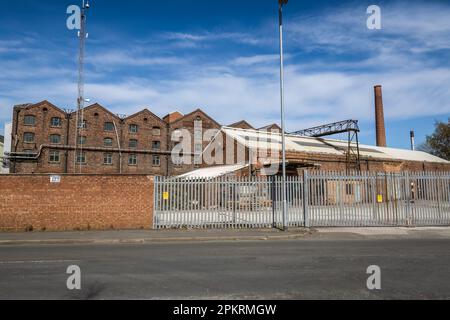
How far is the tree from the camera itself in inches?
1903

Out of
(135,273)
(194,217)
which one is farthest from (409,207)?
(135,273)

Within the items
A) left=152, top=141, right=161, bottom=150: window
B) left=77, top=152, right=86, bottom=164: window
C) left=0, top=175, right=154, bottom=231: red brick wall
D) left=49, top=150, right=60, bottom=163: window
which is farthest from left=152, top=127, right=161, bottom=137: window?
left=0, top=175, right=154, bottom=231: red brick wall

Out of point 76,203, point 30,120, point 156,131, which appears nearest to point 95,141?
point 30,120

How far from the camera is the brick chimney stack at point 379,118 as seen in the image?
50.7 m

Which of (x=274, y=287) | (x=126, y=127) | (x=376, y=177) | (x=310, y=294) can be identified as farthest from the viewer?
(x=126, y=127)

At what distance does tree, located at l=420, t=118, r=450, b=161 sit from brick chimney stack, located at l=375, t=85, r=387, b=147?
6.63 meters

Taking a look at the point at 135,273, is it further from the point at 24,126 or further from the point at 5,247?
the point at 24,126

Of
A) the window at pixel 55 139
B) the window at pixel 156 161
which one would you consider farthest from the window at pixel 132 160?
the window at pixel 55 139

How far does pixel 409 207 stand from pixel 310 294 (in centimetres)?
1315

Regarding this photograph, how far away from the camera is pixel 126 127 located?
49.6 metres

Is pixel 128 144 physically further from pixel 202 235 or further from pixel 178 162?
pixel 202 235

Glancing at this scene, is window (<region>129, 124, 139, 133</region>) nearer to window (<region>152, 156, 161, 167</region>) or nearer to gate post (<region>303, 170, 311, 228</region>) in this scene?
window (<region>152, 156, 161, 167</region>)

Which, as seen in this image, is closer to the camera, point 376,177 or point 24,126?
point 376,177

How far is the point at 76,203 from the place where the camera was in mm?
14648
